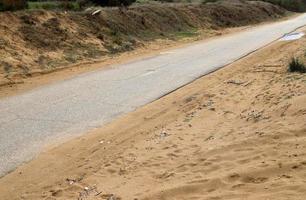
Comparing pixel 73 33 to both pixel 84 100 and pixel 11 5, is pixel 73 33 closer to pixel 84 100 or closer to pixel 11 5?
pixel 11 5

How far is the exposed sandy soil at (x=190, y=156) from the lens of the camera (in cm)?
580

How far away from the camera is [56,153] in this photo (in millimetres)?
8289

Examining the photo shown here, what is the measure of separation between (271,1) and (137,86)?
51.9 meters

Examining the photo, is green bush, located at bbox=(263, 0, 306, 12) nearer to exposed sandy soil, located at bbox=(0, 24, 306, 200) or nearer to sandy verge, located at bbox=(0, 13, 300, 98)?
sandy verge, located at bbox=(0, 13, 300, 98)

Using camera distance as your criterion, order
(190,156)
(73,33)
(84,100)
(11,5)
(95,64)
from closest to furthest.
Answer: (190,156)
(84,100)
(95,64)
(73,33)
(11,5)

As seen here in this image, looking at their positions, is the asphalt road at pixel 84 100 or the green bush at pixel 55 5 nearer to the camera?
the asphalt road at pixel 84 100

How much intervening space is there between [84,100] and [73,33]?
10257 mm

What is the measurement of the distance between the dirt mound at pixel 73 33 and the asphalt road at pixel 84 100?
2.35m

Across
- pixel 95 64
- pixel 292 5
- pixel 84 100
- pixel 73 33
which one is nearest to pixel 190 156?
pixel 84 100

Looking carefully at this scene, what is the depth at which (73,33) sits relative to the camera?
21.7 m

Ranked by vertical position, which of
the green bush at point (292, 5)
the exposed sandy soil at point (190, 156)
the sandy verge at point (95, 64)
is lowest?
the green bush at point (292, 5)

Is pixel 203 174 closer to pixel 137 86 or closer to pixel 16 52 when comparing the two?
pixel 137 86

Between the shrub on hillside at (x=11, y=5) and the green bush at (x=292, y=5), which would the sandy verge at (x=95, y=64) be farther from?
the green bush at (x=292, y=5)

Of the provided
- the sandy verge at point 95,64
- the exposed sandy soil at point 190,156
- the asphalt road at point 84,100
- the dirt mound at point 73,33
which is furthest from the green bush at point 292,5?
the exposed sandy soil at point 190,156
